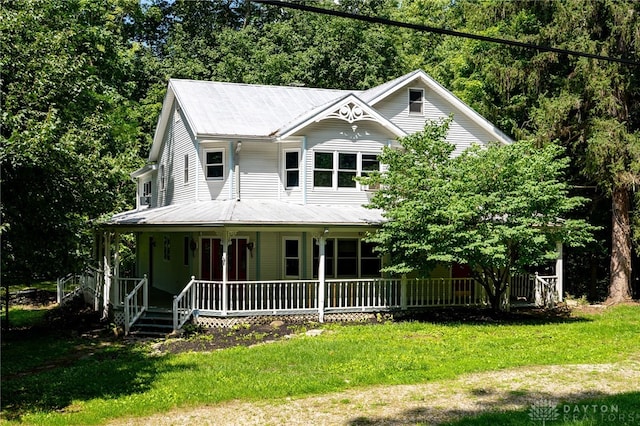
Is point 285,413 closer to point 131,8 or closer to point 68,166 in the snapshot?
point 68,166

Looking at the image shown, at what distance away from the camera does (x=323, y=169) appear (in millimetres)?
20516

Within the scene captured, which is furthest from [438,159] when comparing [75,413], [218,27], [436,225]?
[218,27]

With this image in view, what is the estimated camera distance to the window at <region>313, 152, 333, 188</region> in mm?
20469

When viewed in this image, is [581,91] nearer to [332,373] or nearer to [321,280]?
[321,280]

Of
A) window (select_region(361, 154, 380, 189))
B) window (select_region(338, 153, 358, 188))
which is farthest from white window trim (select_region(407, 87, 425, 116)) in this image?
window (select_region(338, 153, 358, 188))

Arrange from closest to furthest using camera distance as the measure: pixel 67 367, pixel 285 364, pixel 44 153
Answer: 1. pixel 44 153
2. pixel 285 364
3. pixel 67 367

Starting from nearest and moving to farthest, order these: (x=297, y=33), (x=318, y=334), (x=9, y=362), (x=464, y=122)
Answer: (x=9, y=362) < (x=318, y=334) < (x=464, y=122) < (x=297, y=33)

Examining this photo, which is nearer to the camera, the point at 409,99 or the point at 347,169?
the point at 347,169

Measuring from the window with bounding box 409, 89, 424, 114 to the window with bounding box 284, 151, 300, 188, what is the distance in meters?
5.36

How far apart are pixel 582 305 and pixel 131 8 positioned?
89.5ft

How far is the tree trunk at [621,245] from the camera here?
22.4 m

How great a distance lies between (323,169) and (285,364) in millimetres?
9155

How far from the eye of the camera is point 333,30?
38.1 metres

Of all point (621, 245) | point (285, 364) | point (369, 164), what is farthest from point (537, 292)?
point (285, 364)
